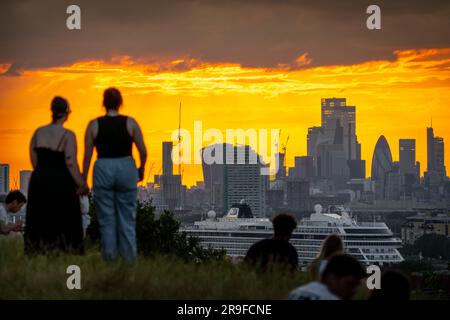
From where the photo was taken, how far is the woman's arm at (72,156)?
14992mm

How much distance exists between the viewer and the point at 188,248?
148ft

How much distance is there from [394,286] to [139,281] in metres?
3.47

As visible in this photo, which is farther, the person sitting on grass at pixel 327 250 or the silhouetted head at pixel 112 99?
the silhouetted head at pixel 112 99

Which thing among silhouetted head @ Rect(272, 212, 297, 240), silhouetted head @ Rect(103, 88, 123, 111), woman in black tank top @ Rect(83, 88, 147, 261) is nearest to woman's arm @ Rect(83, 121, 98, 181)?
woman in black tank top @ Rect(83, 88, 147, 261)

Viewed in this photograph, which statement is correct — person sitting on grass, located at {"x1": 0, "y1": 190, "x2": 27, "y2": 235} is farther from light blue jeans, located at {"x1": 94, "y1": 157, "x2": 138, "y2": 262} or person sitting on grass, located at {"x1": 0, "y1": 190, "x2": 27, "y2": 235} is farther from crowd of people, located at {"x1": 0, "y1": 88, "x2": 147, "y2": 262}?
light blue jeans, located at {"x1": 94, "y1": 157, "x2": 138, "y2": 262}

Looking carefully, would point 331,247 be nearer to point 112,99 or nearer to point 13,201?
Answer: point 112,99

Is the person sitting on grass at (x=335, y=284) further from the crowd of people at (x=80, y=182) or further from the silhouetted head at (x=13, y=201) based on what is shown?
the silhouetted head at (x=13, y=201)

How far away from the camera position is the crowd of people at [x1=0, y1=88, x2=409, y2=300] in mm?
14523

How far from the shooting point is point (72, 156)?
49.2 feet

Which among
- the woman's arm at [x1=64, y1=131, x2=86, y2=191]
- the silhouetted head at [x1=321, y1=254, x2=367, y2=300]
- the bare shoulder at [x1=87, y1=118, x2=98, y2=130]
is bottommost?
the silhouetted head at [x1=321, y1=254, x2=367, y2=300]

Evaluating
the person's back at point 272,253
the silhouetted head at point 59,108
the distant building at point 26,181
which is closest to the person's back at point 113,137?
the silhouetted head at point 59,108

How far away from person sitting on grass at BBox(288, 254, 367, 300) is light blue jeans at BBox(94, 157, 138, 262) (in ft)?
15.0
